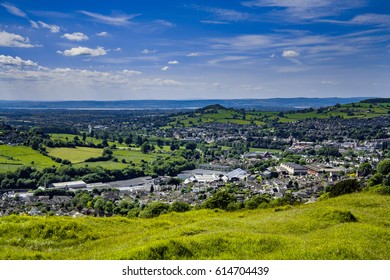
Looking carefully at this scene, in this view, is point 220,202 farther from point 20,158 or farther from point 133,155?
point 133,155

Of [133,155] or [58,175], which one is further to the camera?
[133,155]

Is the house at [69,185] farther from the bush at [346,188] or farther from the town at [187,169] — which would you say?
the bush at [346,188]

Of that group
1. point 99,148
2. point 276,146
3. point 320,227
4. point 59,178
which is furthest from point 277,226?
point 276,146

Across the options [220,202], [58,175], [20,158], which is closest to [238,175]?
[58,175]

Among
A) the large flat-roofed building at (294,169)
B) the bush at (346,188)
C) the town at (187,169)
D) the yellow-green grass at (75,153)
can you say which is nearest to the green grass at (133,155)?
the town at (187,169)

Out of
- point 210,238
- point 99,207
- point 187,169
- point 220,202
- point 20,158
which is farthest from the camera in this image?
point 187,169

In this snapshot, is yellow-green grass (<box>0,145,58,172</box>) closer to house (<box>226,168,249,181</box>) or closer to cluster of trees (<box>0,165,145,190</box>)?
cluster of trees (<box>0,165,145,190</box>)
